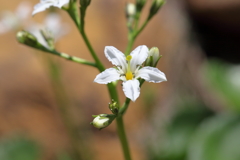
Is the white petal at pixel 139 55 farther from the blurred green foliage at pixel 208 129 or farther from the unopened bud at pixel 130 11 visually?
the blurred green foliage at pixel 208 129

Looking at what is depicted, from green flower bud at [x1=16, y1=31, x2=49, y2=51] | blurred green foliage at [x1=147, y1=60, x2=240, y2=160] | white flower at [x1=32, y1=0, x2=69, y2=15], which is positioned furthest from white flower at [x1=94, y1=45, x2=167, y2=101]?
blurred green foliage at [x1=147, y1=60, x2=240, y2=160]

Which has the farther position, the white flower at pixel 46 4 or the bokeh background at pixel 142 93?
the bokeh background at pixel 142 93

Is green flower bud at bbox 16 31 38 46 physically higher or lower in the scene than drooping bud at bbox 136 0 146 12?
lower

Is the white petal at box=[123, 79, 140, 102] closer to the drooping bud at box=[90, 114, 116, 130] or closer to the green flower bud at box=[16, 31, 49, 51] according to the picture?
the drooping bud at box=[90, 114, 116, 130]

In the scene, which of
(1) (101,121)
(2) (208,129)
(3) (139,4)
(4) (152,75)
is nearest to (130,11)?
(3) (139,4)

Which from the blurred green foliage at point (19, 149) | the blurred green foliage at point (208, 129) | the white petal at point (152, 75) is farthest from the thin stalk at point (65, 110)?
the white petal at point (152, 75)

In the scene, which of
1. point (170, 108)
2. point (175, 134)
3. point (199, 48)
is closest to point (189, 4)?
point (199, 48)

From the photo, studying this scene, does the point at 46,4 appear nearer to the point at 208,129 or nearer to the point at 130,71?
the point at 130,71
